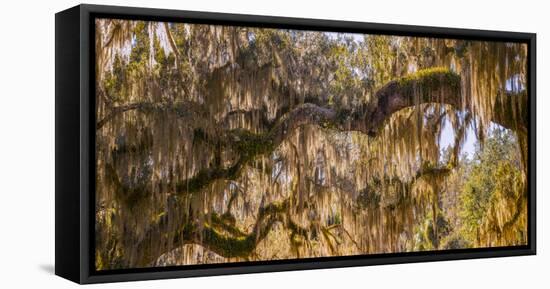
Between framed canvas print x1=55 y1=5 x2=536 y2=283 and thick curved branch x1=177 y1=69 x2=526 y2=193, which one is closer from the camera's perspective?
framed canvas print x1=55 y1=5 x2=536 y2=283

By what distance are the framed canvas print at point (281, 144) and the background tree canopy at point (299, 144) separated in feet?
0.03

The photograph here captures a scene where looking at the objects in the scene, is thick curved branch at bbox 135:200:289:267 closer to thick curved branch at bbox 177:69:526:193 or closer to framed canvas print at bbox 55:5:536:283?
framed canvas print at bbox 55:5:536:283

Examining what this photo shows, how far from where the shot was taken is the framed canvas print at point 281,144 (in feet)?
22.7

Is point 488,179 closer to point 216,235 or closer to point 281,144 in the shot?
point 281,144

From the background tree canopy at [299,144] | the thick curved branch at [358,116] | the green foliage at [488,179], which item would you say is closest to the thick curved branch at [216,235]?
the background tree canopy at [299,144]

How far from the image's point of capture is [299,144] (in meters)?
7.57

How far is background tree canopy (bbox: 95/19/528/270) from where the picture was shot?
698cm

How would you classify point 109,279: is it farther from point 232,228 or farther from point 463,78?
point 463,78

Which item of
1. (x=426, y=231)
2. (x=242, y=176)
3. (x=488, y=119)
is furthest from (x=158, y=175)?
(x=488, y=119)

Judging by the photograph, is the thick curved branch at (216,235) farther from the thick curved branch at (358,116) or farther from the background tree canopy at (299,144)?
the thick curved branch at (358,116)

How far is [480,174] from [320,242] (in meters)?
1.54

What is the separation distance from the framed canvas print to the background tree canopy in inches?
0.4

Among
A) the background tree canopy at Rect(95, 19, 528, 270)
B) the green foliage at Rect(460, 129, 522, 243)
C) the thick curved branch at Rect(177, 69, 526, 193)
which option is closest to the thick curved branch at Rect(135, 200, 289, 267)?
the background tree canopy at Rect(95, 19, 528, 270)

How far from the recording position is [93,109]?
268 inches
